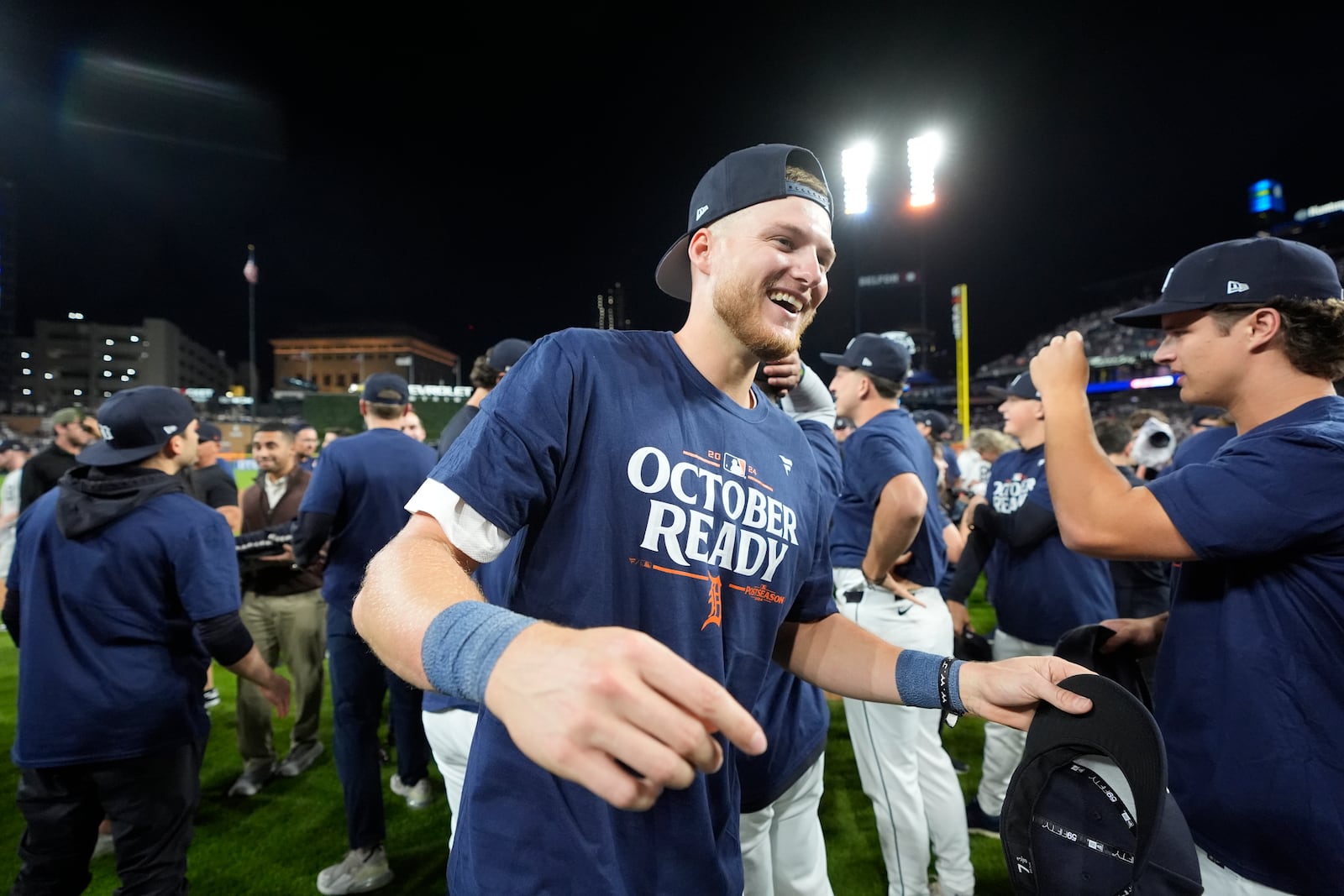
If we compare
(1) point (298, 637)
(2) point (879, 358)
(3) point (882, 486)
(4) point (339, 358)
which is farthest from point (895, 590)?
(4) point (339, 358)

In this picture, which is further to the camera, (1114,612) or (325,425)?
(325,425)

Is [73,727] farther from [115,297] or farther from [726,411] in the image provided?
[115,297]

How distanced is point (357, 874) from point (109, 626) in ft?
6.11

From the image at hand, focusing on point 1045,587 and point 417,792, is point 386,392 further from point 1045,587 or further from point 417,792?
point 1045,587

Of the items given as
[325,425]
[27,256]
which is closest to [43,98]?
[325,425]

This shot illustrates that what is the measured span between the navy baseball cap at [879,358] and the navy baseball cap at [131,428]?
343cm

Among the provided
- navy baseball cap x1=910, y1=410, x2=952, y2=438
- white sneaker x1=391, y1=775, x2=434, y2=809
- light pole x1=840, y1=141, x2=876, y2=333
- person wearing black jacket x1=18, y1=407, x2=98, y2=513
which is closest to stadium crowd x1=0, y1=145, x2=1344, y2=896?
white sneaker x1=391, y1=775, x2=434, y2=809

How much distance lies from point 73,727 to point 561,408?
2.71 meters

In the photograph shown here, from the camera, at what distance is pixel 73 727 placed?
97.9 inches

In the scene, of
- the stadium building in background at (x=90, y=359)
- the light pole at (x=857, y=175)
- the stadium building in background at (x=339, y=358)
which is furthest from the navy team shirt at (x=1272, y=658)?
the stadium building in background at (x=90, y=359)

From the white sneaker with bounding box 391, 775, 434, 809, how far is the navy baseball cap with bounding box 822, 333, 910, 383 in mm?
3946

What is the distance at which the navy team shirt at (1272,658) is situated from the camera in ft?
4.96

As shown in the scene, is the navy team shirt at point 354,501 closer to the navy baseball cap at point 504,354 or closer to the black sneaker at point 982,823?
the navy baseball cap at point 504,354

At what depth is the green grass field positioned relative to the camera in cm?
348
